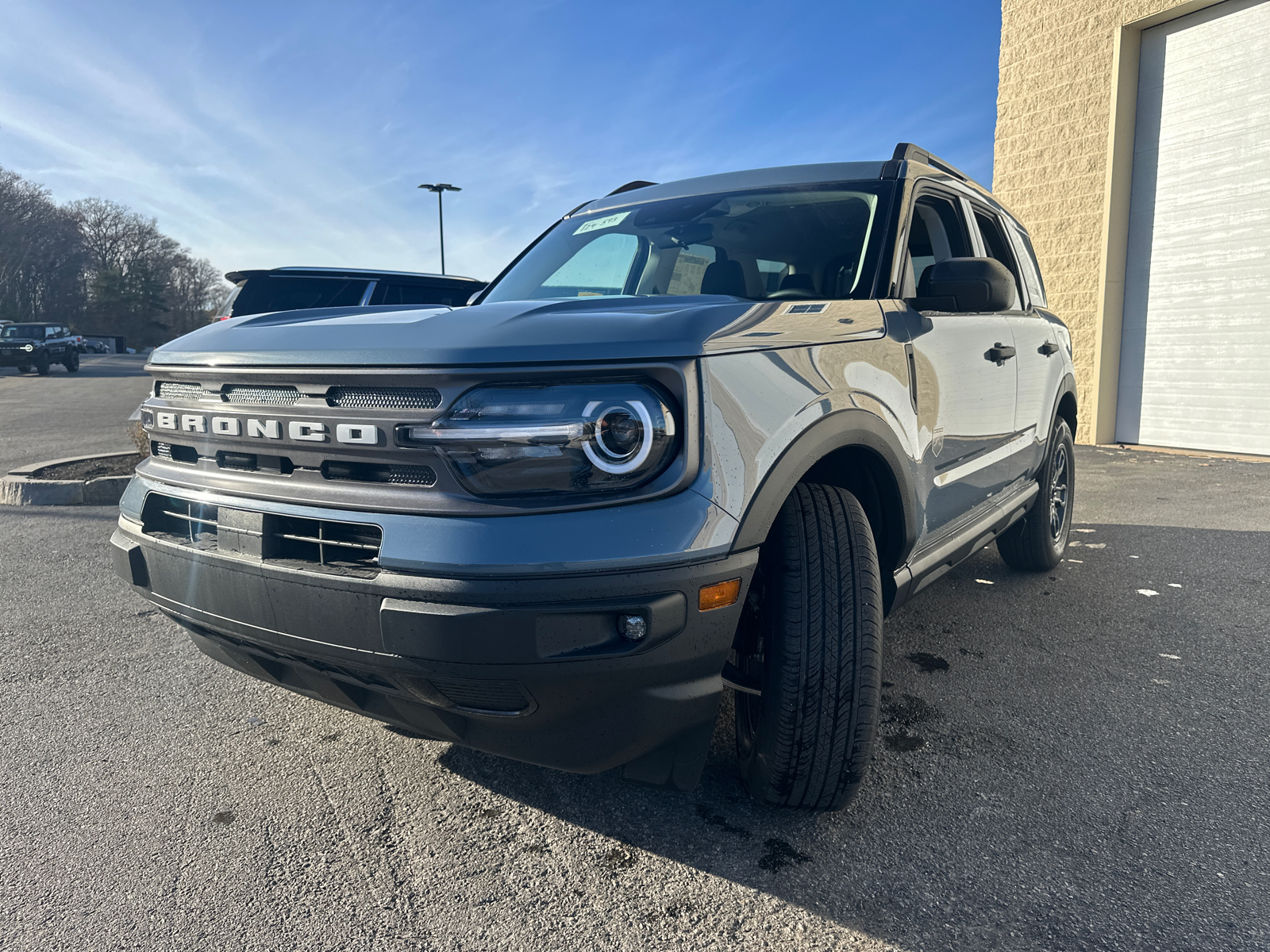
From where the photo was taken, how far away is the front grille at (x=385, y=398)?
1636mm

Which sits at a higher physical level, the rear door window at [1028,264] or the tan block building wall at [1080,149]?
the tan block building wall at [1080,149]

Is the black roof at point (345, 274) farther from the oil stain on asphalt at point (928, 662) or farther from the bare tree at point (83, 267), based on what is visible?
the bare tree at point (83, 267)

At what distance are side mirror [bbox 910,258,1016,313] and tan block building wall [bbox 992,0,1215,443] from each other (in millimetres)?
9815

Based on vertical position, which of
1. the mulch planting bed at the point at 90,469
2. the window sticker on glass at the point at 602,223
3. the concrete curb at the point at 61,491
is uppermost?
the window sticker on glass at the point at 602,223

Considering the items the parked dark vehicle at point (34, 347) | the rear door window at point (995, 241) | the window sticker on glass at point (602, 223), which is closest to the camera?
the window sticker on glass at point (602, 223)

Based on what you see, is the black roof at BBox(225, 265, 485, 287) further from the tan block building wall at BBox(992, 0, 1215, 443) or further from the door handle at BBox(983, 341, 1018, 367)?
the tan block building wall at BBox(992, 0, 1215, 443)

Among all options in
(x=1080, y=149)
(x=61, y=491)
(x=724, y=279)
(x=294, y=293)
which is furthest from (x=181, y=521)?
(x=1080, y=149)

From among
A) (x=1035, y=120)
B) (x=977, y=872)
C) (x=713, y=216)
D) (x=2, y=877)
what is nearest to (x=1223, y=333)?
(x=1035, y=120)

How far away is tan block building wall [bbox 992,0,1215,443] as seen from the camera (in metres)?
10.6

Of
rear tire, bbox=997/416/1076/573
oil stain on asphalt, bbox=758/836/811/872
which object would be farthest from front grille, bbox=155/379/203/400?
rear tire, bbox=997/416/1076/573

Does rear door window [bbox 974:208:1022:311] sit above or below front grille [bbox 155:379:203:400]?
above

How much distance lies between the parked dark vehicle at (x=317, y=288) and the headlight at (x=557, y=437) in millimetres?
6089

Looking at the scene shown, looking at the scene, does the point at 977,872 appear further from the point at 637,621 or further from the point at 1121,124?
the point at 1121,124

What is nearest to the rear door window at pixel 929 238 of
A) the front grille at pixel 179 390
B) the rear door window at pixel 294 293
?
the front grille at pixel 179 390
